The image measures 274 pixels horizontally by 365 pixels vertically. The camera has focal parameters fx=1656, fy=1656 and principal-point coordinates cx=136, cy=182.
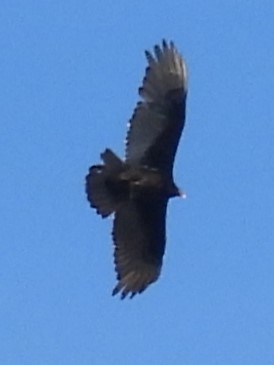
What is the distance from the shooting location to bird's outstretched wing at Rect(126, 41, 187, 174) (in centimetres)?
1983

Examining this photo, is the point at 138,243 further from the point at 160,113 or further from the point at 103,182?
the point at 160,113

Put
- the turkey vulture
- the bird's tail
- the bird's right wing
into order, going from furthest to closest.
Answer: the bird's right wing → the turkey vulture → the bird's tail

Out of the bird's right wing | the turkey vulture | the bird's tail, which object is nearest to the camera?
the bird's tail

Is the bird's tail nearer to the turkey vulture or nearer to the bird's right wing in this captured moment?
the turkey vulture

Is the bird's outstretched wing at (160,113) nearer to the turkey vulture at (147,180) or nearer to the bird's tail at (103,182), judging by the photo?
the turkey vulture at (147,180)

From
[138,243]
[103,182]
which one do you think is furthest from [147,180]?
[138,243]

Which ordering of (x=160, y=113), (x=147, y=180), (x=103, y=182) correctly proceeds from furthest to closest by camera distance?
(x=160, y=113)
(x=147, y=180)
(x=103, y=182)

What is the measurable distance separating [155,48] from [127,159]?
4.56 ft

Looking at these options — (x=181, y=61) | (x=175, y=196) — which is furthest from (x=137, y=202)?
(x=181, y=61)

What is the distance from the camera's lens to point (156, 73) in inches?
787

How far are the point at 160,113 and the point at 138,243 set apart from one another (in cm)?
162

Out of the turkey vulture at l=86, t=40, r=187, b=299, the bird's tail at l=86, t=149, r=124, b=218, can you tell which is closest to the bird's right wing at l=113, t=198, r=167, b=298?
the turkey vulture at l=86, t=40, r=187, b=299

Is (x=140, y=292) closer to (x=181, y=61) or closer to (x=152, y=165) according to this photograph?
(x=152, y=165)

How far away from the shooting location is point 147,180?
19766 mm
